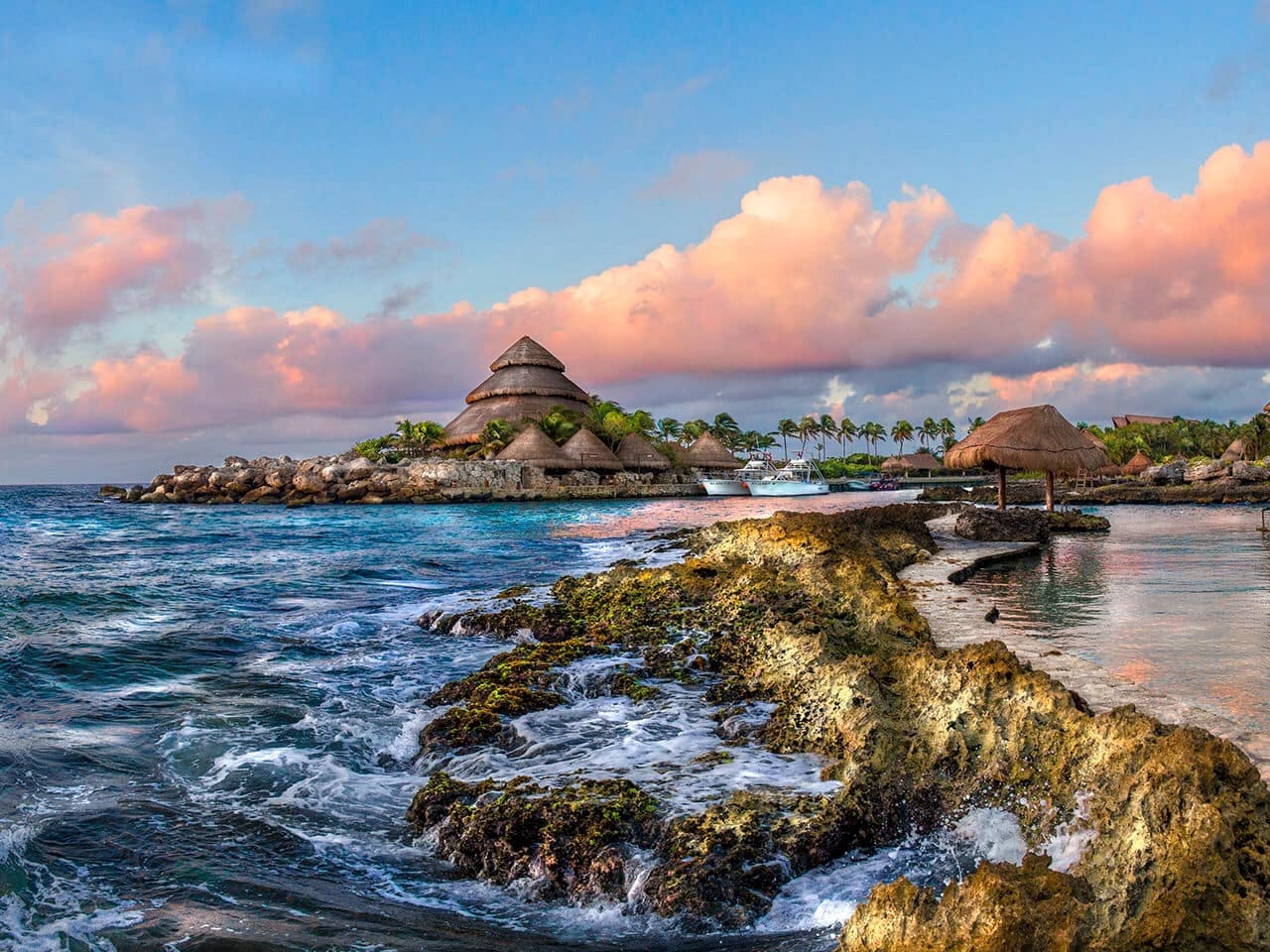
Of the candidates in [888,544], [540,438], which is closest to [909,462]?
[540,438]

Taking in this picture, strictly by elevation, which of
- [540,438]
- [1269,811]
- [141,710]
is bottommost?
[141,710]

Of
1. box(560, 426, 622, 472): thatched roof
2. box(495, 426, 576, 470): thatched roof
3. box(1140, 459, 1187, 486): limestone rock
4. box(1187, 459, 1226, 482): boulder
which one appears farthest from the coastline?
box(560, 426, 622, 472): thatched roof

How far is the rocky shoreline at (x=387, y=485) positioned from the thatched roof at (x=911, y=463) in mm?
42104

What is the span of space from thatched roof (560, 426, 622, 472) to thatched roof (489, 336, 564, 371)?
49.0ft

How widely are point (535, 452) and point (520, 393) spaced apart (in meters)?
15.4

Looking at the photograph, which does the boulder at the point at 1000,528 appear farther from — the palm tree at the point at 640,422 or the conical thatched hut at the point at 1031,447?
the palm tree at the point at 640,422

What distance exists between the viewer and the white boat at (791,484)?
79.4 m

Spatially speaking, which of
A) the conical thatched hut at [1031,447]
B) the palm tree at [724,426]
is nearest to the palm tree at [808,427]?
the palm tree at [724,426]

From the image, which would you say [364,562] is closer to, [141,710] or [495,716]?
[141,710]

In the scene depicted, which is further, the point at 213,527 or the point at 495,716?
the point at 213,527

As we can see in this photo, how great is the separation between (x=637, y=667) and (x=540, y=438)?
225 feet

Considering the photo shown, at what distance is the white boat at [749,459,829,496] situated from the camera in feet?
261

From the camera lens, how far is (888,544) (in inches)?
646

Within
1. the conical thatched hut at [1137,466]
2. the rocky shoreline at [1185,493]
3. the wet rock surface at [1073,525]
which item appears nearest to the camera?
the wet rock surface at [1073,525]
